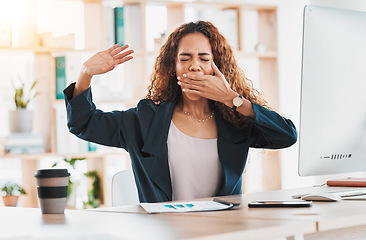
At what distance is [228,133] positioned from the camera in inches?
79.9

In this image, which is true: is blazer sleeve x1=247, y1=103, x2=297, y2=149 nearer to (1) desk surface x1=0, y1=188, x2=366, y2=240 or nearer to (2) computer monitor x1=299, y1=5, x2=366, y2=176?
(2) computer monitor x1=299, y1=5, x2=366, y2=176

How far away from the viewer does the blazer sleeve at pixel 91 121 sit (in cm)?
189

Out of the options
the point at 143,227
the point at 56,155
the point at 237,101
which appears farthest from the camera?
the point at 56,155

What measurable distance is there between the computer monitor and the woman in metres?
0.34

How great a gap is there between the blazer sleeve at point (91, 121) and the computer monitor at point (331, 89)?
31.3 inches

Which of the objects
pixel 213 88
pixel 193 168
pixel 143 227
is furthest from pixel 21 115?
pixel 143 227

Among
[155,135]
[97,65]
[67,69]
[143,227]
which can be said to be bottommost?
[143,227]

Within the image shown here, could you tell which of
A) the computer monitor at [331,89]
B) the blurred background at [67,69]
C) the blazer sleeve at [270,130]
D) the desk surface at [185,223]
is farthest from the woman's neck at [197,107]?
the blurred background at [67,69]

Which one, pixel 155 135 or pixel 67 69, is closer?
pixel 155 135

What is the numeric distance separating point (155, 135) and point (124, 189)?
23 cm

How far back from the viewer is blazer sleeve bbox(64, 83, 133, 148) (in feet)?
6.19

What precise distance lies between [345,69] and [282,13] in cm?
317

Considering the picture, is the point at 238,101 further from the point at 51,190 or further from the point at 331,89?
the point at 51,190

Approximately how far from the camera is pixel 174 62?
2277 millimetres
